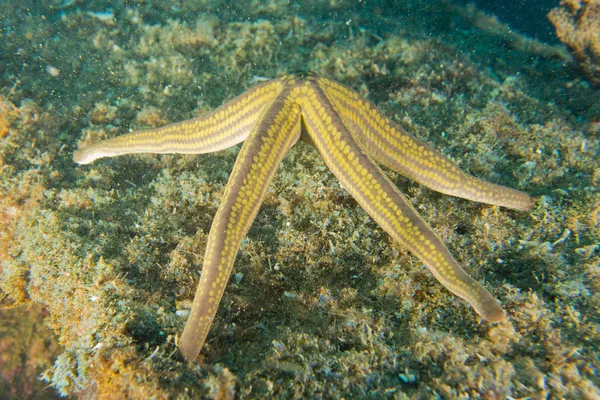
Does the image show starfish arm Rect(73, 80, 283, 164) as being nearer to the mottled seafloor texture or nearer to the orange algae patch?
the mottled seafloor texture

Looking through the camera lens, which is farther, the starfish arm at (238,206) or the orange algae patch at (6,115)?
the orange algae patch at (6,115)

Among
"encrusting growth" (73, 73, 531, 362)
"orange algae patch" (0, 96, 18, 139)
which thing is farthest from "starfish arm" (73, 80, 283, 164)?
"orange algae patch" (0, 96, 18, 139)

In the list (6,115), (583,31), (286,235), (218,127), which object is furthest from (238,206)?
(583,31)

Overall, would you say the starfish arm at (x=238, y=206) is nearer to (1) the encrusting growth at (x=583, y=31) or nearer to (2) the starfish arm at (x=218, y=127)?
(2) the starfish arm at (x=218, y=127)

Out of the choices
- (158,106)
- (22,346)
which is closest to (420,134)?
(158,106)

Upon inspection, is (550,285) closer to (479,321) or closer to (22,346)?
(479,321)

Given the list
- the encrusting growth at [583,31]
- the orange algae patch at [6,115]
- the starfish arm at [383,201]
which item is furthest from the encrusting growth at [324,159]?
the encrusting growth at [583,31]

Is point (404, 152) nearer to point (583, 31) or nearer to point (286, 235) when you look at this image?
point (286, 235)
